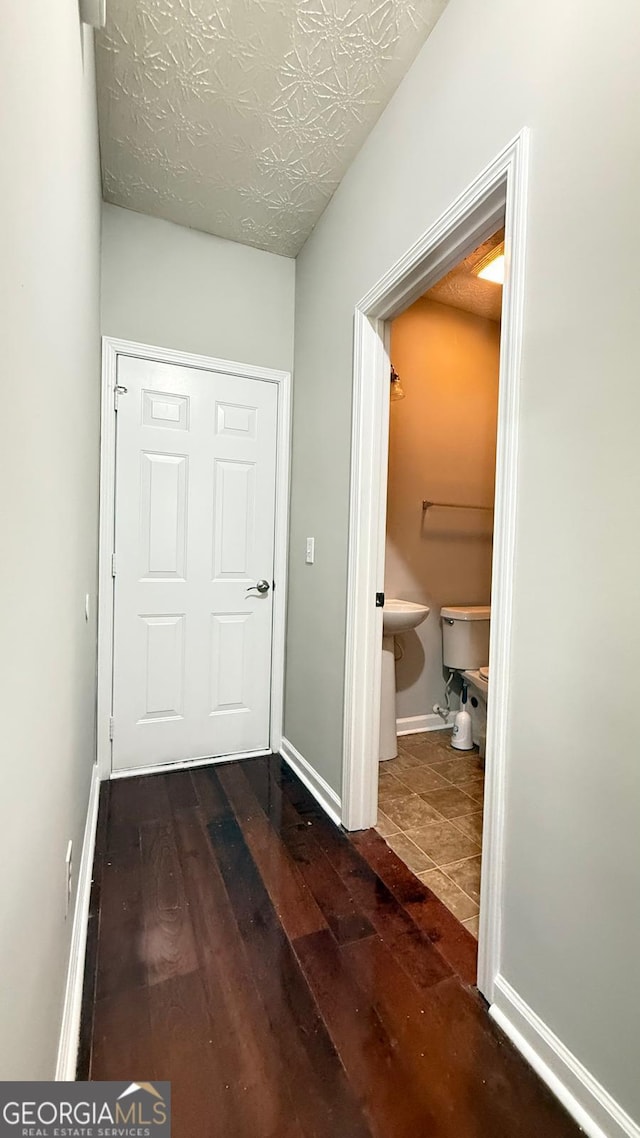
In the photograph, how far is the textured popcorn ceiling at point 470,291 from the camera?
2.50 metres

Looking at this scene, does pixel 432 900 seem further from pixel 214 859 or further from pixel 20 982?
pixel 20 982

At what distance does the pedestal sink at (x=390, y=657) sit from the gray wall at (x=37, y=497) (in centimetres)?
158

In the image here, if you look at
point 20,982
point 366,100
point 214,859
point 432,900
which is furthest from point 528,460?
point 214,859

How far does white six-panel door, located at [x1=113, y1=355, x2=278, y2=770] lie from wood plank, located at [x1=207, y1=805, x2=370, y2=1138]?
0.88m

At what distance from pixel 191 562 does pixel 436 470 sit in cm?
168

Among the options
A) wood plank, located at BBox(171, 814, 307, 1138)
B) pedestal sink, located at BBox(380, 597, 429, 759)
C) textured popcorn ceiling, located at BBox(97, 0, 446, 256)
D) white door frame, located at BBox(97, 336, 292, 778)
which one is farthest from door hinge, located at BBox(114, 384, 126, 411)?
wood plank, located at BBox(171, 814, 307, 1138)

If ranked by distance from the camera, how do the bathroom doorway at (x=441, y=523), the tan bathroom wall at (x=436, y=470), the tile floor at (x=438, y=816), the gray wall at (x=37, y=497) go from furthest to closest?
the tan bathroom wall at (x=436, y=470) → the bathroom doorway at (x=441, y=523) → the tile floor at (x=438, y=816) → the gray wall at (x=37, y=497)

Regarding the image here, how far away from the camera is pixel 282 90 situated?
1.63 metres

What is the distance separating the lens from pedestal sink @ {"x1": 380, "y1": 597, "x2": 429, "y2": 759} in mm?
2434

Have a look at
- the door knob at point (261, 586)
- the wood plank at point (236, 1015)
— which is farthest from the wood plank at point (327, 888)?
the door knob at point (261, 586)

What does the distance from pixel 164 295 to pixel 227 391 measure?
528 mm

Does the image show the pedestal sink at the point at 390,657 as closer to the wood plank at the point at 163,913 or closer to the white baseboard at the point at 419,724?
the white baseboard at the point at 419,724

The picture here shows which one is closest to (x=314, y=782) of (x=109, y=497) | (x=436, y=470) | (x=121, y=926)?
(x=121, y=926)

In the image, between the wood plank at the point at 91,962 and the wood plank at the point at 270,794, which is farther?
the wood plank at the point at 270,794
